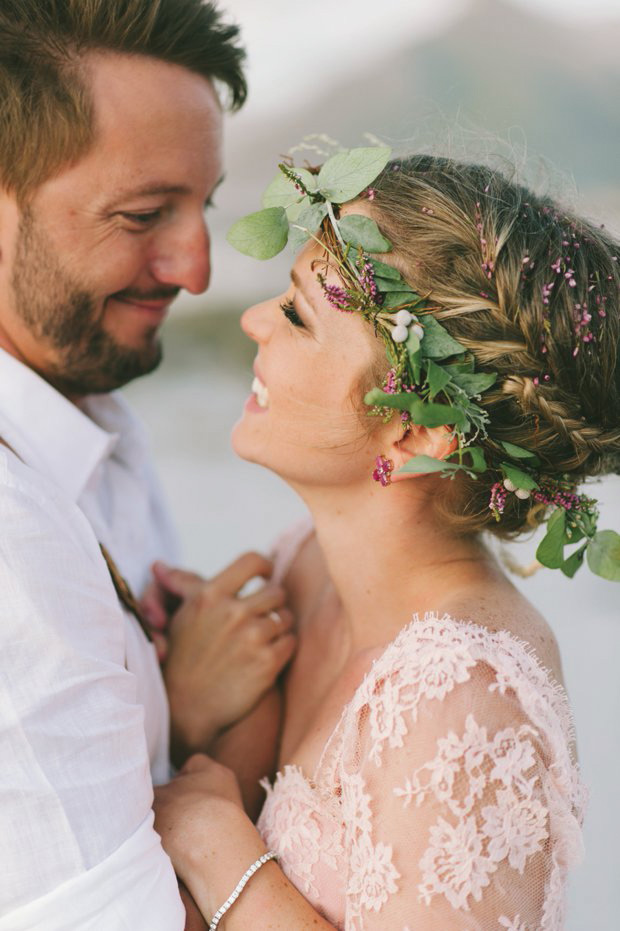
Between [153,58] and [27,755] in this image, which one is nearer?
[27,755]

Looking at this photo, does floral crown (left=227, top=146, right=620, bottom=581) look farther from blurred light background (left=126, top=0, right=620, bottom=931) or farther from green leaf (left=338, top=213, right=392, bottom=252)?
blurred light background (left=126, top=0, right=620, bottom=931)

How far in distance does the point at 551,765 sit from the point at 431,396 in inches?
31.6

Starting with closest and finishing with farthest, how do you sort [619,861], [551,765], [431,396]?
[551,765] → [431,396] → [619,861]

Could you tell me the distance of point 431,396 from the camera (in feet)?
6.81

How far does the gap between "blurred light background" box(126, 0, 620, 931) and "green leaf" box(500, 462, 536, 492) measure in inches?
57.9

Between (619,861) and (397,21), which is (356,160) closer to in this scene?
(619,861)

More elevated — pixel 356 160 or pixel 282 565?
Result: pixel 356 160

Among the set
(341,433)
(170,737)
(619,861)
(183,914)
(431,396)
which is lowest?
(619,861)

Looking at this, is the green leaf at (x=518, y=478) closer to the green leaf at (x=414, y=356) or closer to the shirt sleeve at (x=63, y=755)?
the green leaf at (x=414, y=356)

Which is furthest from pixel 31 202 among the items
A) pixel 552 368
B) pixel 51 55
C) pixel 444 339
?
pixel 552 368

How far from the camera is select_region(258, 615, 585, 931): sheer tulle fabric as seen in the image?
177 cm

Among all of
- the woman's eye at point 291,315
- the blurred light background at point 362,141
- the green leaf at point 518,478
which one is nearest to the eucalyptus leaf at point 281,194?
the woman's eye at point 291,315

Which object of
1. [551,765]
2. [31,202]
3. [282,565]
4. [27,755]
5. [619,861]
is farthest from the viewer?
[619,861]

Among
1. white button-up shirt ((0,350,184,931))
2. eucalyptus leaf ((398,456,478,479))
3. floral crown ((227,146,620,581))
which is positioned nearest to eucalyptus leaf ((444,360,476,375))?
floral crown ((227,146,620,581))
